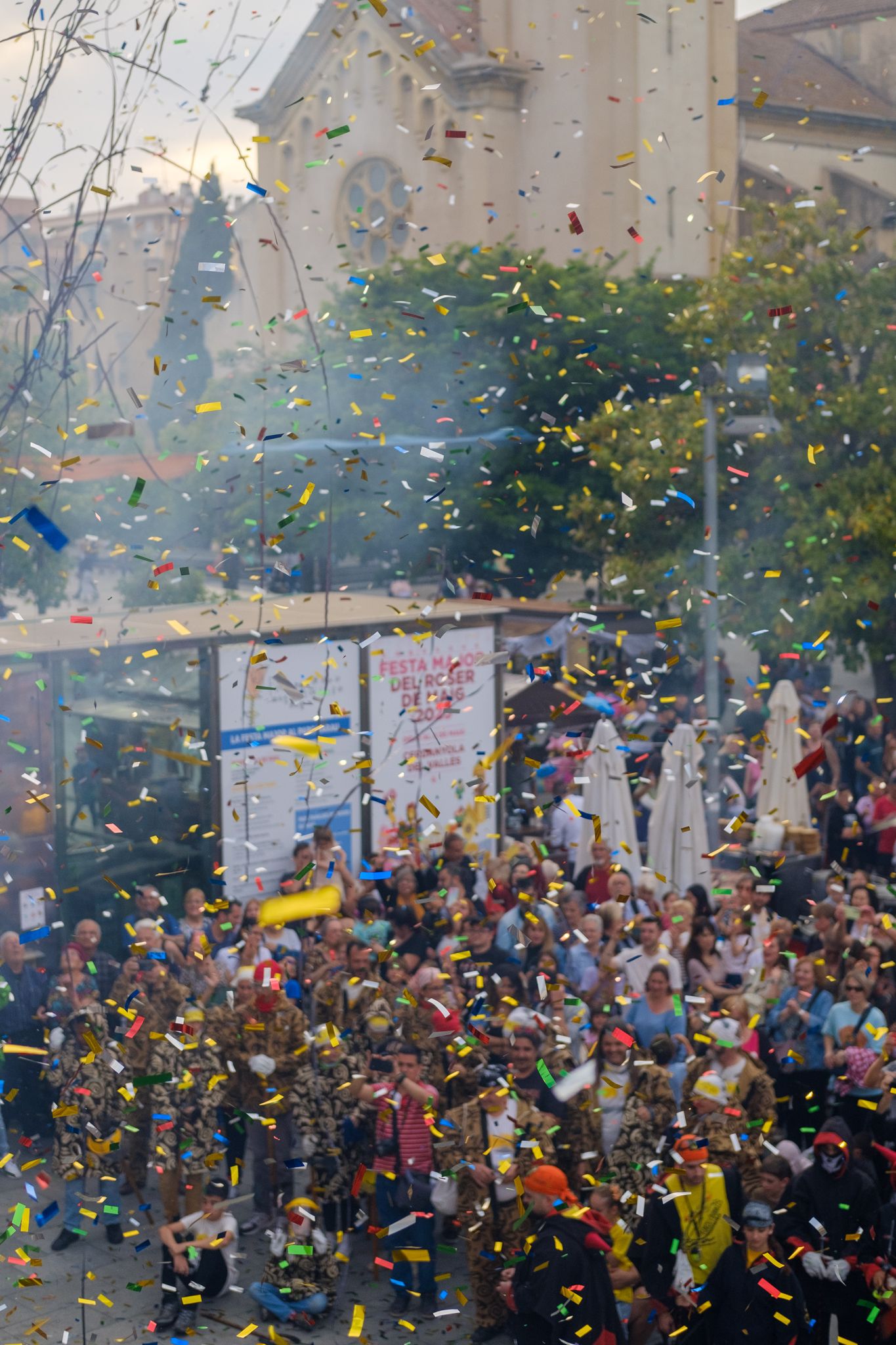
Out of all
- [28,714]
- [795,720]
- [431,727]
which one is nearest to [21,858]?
[28,714]

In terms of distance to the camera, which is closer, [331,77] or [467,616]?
Answer: [467,616]

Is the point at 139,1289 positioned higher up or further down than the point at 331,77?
further down

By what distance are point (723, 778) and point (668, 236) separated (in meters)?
28.0

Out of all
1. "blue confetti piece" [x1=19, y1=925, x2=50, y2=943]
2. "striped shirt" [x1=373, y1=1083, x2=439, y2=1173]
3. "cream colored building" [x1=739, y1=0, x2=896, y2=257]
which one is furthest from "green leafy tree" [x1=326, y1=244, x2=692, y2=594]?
"striped shirt" [x1=373, y1=1083, x2=439, y2=1173]

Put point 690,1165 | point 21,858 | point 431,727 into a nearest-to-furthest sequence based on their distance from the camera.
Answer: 1. point 690,1165
2. point 21,858
3. point 431,727

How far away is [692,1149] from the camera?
7078 mm

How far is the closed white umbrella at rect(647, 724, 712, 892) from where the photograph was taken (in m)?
12.6

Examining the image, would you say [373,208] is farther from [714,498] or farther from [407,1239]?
[407,1239]

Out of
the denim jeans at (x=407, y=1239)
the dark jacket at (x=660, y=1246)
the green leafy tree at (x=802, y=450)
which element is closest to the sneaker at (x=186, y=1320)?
the denim jeans at (x=407, y=1239)

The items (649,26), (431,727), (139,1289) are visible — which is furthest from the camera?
(649,26)

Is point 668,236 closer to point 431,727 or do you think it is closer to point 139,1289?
point 431,727

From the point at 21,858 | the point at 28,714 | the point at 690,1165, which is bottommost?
the point at 690,1165

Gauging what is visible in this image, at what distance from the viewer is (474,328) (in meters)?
28.4

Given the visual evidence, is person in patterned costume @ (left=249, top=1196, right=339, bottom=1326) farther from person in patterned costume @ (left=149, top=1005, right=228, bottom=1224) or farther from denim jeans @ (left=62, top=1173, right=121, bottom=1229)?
denim jeans @ (left=62, top=1173, right=121, bottom=1229)
